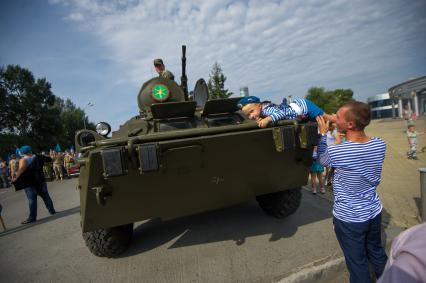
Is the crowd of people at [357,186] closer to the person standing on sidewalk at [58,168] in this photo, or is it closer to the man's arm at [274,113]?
the man's arm at [274,113]

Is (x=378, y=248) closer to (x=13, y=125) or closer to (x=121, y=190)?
(x=121, y=190)

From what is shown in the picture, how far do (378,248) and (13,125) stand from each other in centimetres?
3703

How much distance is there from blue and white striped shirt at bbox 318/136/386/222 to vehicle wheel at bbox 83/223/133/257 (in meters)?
2.53

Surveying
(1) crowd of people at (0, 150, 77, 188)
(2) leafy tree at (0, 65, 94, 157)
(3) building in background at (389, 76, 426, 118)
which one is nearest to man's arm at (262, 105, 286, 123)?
(1) crowd of people at (0, 150, 77, 188)

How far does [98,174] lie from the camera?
230 centimetres

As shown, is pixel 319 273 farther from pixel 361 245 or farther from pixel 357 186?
pixel 357 186

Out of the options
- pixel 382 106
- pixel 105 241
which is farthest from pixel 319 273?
pixel 382 106

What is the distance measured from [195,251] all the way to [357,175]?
213 cm

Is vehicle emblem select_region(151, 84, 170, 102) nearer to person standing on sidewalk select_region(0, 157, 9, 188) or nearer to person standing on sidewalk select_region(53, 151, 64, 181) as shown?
person standing on sidewalk select_region(53, 151, 64, 181)

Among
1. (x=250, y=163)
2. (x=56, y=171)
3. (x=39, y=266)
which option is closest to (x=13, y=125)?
(x=56, y=171)

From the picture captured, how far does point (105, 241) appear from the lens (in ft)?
10.5

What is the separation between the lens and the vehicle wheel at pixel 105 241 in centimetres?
318

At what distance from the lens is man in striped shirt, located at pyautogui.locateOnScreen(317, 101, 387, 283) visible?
6.00 ft

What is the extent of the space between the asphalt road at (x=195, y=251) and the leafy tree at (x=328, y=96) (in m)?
53.7
